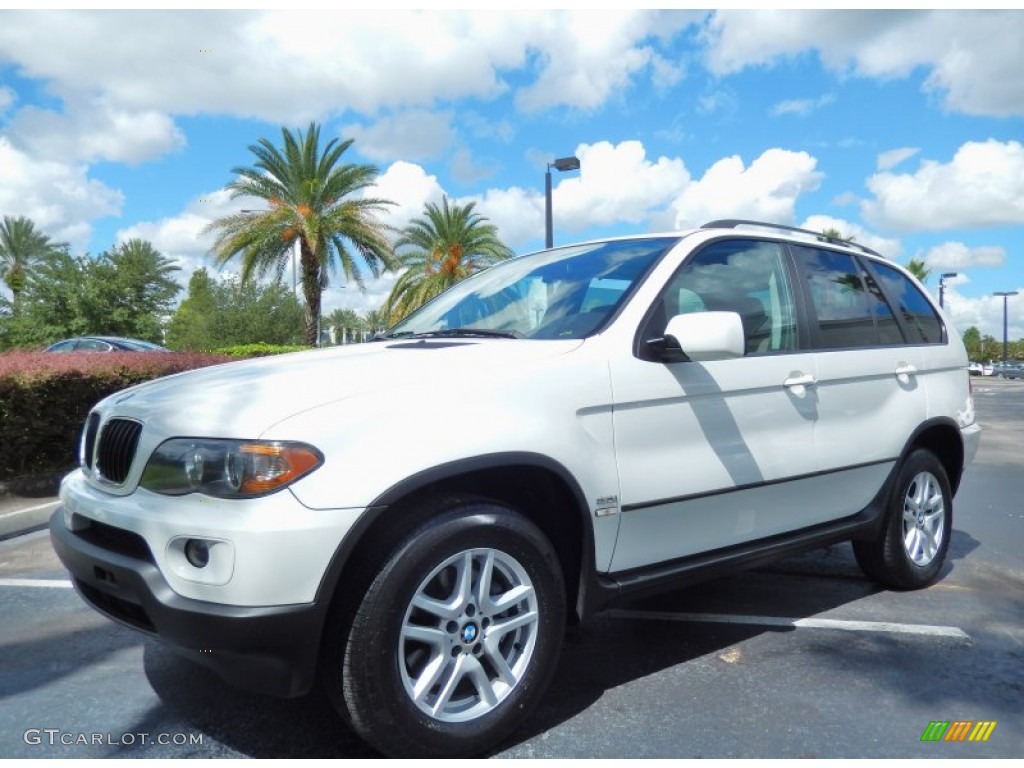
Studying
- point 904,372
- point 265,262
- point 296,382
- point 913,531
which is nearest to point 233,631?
point 296,382

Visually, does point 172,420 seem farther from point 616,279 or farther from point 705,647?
point 705,647

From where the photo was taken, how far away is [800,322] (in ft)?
12.3

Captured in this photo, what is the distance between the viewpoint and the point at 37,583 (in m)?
4.62

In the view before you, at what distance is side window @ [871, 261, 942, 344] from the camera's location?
447 centimetres

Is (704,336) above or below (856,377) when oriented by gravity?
above

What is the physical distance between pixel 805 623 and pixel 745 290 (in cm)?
162

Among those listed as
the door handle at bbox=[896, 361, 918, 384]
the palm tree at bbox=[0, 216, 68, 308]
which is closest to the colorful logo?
the door handle at bbox=[896, 361, 918, 384]

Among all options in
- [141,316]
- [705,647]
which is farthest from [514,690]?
[141,316]

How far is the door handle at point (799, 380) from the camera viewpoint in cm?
351

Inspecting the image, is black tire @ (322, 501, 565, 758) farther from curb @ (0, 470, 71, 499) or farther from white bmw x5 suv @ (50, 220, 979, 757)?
curb @ (0, 470, 71, 499)

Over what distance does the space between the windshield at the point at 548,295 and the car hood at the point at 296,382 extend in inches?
9.4

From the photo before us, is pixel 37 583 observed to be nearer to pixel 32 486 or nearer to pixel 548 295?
pixel 32 486

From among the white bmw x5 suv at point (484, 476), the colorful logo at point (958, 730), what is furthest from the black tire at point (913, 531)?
the colorful logo at point (958, 730)

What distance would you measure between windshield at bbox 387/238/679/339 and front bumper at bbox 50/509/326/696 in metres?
1.42
